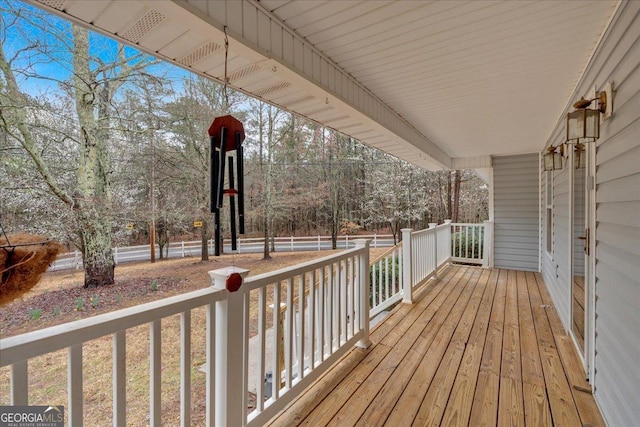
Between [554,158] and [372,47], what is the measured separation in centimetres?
276

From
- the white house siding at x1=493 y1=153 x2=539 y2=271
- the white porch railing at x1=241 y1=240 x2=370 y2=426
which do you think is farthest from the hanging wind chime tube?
the white house siding at x1=493 y1=153 x2=539 y2=271

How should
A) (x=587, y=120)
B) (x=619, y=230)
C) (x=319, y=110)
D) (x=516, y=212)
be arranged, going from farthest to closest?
(x=516, y=212)
(x=319, y=110)
(x=587, y=120)
(x=619, y=230)

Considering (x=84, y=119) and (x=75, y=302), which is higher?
(x=84, y=119)

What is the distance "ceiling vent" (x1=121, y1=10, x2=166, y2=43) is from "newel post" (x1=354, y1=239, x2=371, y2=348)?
197 centimetres

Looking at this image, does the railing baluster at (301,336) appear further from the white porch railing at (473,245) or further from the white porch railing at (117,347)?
the white porch railing at (473,245)

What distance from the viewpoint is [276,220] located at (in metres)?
9.07

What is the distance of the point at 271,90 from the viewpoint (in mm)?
2199

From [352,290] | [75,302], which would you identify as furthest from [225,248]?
[352,290]

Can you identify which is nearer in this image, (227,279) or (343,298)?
(227,279)

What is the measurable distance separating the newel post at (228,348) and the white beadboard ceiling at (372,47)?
3.85 ft

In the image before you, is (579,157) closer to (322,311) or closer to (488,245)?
(322,311)

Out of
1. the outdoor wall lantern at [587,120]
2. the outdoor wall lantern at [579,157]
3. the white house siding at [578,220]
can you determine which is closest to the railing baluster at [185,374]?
the outdoor wall lantern at [587,120]

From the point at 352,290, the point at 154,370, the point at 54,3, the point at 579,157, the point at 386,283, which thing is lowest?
the point at 386,283

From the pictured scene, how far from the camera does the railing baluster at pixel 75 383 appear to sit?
2.82 ft
